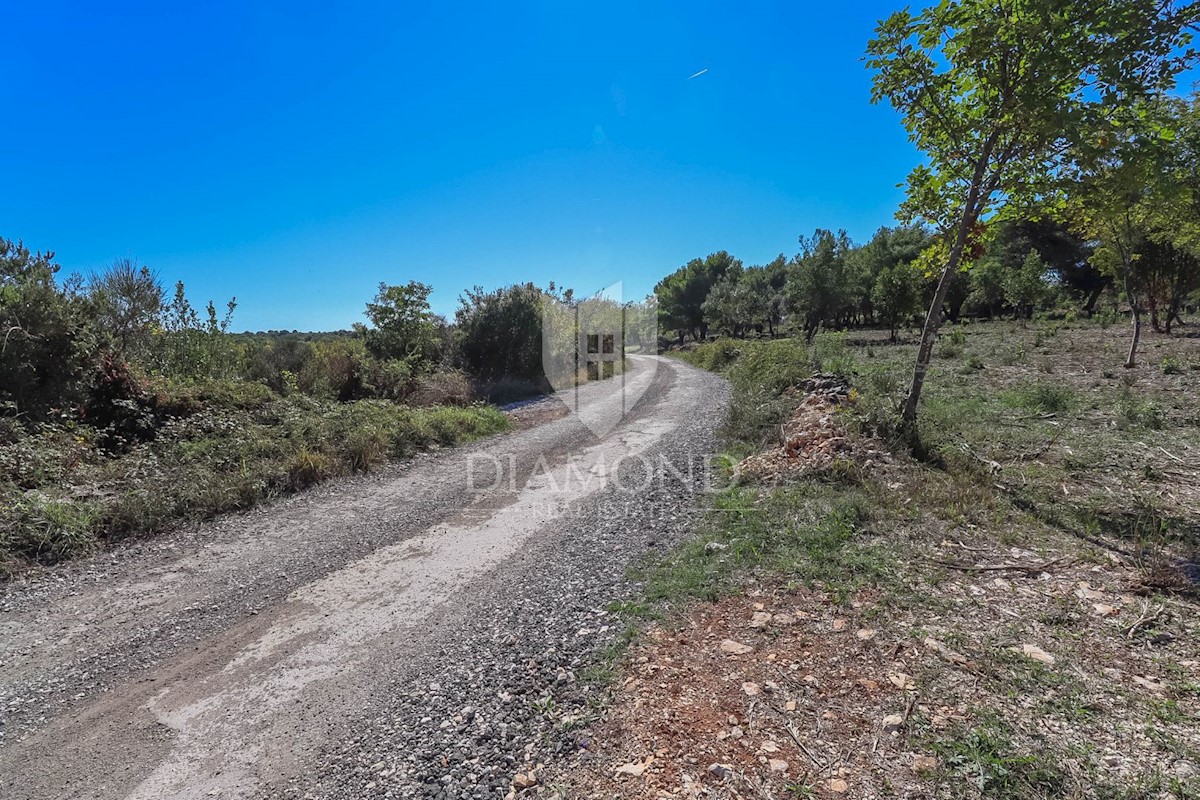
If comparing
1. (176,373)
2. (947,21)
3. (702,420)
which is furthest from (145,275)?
(947,21)

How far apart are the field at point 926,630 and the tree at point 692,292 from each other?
50.4 meters

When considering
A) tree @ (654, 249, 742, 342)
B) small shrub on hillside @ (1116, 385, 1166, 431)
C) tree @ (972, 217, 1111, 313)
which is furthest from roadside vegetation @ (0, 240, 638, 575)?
tree @ (972, 217, 1111, 313)

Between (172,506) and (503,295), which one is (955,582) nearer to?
(172,506)

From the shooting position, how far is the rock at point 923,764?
2.23 metres

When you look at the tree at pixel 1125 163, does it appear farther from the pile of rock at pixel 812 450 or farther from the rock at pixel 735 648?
the rock at pixel 735 648

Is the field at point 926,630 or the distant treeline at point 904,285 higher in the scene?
the distant treeline at point 904,285

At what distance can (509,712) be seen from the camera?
2928mm

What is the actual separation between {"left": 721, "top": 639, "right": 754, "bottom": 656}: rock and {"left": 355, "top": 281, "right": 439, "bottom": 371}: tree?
15696 mm

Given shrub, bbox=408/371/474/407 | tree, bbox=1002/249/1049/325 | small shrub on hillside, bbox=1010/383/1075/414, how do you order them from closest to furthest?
small shrub on hillside, bbox=1010/383/1075/414, shrub, bbox=408/371/474/407, tree, bbox=1002/249/1049/325

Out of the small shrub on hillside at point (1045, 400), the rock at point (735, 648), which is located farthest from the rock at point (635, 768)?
the small shrub on hillside at point (1045, 400)

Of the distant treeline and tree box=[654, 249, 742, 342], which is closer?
the distant treeline

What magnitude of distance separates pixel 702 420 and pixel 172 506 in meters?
10.3

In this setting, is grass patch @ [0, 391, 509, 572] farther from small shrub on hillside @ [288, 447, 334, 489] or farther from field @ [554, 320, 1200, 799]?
field @ [554, 320, 1200, 799]

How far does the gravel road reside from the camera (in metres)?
2.62
